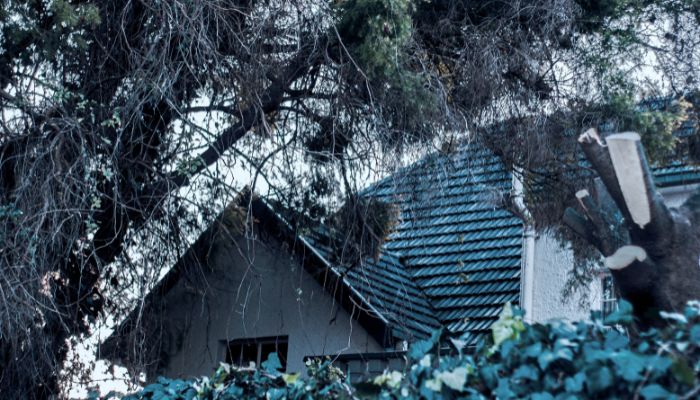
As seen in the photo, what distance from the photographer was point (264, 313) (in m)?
11.4

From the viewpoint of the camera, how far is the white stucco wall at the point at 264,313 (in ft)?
34.7

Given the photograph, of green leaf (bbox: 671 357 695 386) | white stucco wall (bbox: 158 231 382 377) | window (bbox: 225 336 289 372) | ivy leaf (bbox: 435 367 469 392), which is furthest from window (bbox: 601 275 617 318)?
green leaf (bbox: 671 357 695 386)

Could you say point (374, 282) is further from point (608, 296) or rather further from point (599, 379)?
point (599, 379)

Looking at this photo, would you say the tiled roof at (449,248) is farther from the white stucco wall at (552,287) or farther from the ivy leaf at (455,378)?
the ivy leaf at (455,378)

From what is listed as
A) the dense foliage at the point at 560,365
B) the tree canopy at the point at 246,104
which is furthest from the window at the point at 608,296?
the dense foliage at the point at 560,365

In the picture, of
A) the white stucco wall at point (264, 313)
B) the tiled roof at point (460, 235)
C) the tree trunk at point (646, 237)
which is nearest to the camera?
the tree trunk at point (646, 237)

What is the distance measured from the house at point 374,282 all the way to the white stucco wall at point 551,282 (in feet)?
0.05

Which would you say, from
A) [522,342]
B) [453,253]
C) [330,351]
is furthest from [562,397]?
[453,253]

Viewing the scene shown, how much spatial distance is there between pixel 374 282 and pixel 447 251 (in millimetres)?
1833

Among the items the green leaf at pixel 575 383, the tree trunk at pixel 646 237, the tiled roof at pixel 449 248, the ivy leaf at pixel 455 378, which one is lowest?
the green leaf at pixel 575 383

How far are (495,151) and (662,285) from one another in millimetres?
4923

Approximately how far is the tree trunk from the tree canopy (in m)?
4.05

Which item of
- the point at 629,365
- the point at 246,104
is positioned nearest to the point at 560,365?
the point at 629,365

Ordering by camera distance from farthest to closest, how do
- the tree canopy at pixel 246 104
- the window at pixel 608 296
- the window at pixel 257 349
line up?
the window at pixel 257 349 < the window at pixel 608 296 < the tree canopy at pixel 246 104
